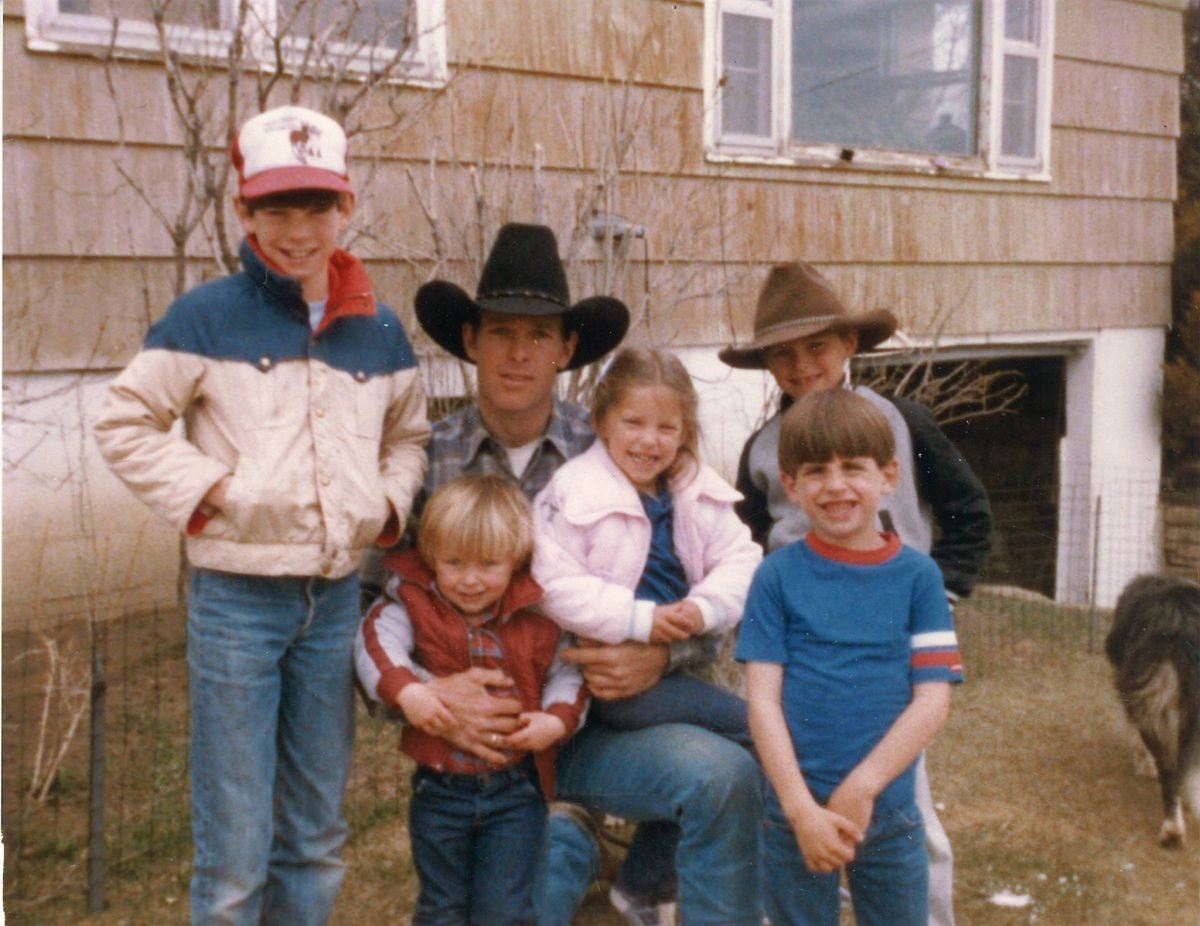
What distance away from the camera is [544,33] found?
5520mm

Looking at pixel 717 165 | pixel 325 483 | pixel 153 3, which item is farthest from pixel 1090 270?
pixel 325 483

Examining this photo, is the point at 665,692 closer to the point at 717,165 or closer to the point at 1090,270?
the point at 717,165

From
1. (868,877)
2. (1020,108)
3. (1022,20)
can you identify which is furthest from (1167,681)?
(1022,20)

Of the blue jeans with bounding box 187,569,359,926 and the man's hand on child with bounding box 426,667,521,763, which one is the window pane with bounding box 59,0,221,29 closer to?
the blue jeans with bounding box 187,569,359,926

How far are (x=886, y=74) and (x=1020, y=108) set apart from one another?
1105 millimetres

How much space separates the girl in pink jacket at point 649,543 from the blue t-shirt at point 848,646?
182 millimetres

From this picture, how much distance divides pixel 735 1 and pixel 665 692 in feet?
15.1

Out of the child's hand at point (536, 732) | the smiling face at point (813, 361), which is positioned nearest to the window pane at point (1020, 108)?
the smiling face at point (813, 361)

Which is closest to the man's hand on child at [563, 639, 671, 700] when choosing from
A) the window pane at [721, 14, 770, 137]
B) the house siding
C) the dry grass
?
the dry grass

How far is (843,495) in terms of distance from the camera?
2.53m

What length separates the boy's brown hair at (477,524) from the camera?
102 inches

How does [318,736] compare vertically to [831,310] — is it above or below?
below

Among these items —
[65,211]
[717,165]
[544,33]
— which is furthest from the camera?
[717,165]

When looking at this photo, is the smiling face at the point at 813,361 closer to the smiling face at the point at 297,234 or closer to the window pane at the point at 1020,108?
the smiling face at the point at 297,234
